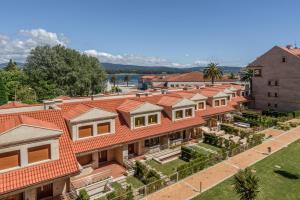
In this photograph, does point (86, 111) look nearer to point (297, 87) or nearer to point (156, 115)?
point (156, 115)

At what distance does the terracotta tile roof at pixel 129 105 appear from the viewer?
2688 centimetres

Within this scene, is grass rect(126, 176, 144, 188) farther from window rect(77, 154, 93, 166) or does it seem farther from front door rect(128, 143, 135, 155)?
front door rect(128, 143, 135, 155)

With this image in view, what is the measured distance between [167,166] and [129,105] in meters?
8.59

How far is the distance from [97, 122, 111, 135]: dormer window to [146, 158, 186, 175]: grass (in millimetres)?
6133

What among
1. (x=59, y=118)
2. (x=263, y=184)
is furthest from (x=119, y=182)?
(x=263, y=184)

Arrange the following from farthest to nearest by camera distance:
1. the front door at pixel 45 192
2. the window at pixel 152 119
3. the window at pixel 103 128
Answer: the window at pixel 152 119 → the window at pixel 103 128 → the front door at pixel 45 192

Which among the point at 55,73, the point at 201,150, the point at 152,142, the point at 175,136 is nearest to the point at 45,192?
the point at 152,142

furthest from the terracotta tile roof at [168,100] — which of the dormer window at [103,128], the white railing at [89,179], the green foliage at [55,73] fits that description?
the green foliage at [55,73]

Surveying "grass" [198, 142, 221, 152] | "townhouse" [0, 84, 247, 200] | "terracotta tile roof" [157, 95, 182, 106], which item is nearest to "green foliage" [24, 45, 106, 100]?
"townhouse" [0, 84, 247, 200]

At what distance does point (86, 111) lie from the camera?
74.4 ft

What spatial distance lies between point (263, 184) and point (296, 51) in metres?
44.3

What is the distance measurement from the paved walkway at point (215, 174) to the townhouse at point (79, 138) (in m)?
6.26

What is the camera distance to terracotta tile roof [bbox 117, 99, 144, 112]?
88.2ft

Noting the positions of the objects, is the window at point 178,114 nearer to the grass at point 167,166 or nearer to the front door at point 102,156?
the grass at point 167,166
